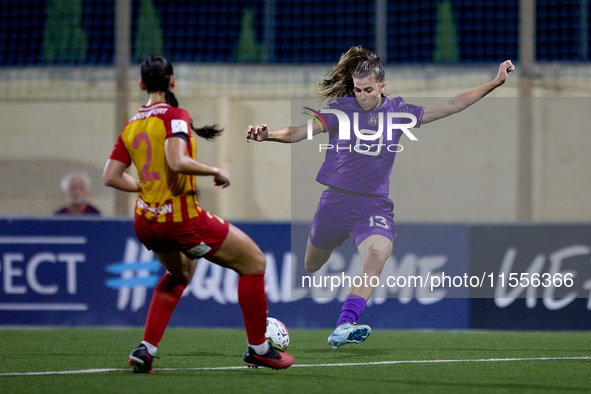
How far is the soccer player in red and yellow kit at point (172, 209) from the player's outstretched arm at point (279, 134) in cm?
59

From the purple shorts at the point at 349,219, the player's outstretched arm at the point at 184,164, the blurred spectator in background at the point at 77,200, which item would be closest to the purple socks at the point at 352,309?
the purple shorts at the point at 349,219

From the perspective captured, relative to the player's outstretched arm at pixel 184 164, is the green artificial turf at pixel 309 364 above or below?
below

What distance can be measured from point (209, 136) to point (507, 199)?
6807mm

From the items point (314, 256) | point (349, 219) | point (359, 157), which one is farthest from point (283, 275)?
point (359, 157)

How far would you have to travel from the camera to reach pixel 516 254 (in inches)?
299

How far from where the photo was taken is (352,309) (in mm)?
5113

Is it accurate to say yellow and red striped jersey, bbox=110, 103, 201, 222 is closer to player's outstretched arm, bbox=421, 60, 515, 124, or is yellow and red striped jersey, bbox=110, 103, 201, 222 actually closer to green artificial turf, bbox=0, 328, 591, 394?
green artificial turf, bbox=0, 328, 591, 394

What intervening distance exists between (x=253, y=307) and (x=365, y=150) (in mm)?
1657

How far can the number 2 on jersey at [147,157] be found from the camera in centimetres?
421

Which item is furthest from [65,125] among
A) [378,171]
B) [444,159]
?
[378,171]

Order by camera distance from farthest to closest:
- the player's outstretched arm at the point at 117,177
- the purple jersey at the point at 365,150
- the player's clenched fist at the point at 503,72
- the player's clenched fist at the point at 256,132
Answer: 1. the purple jersey at the point at 365,150
2. the player's clenched fist at the point at 503,72
3. the player's clenched fist at the point at 256,132
4. the player's outstretched arm at the point at 117,177

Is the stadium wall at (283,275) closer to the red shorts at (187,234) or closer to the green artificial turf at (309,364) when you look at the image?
the green artificial turf at (309,364)

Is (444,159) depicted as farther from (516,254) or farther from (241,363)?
(241,363)

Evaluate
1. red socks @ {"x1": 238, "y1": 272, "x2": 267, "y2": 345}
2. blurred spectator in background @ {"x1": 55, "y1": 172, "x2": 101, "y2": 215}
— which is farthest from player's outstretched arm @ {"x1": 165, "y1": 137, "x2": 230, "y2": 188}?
blurred spectator in background @ {"x1": 55, "y1": 172, "x2": 101, "y2": 215}
